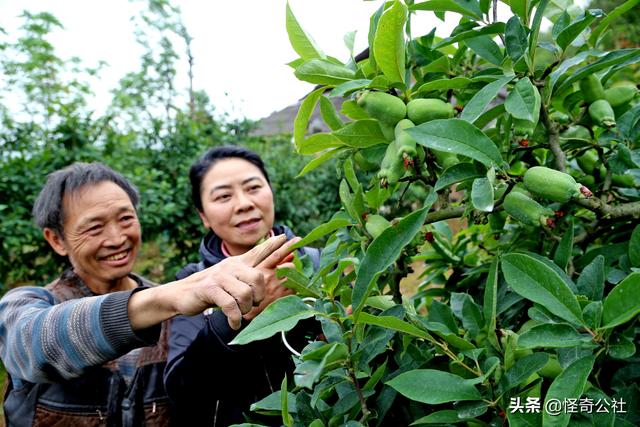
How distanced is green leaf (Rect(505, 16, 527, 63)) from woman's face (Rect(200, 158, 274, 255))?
114 centimetres

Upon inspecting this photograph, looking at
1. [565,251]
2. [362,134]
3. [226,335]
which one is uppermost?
[362,134]

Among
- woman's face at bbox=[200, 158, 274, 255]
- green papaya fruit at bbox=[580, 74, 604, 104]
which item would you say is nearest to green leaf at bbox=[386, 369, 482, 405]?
green papaya fruit at bbox=[580, 74, 604, 104]

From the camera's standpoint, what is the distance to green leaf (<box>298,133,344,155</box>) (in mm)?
751

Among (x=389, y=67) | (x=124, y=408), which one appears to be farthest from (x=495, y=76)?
(x=124, y=408)

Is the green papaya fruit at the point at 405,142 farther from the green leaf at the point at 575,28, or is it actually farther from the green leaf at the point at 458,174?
the green leaf at the point at 575,28

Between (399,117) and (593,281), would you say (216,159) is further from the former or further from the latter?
(593,281)

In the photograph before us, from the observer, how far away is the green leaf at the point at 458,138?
0.58 metres

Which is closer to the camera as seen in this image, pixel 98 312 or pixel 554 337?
pixel 554 337

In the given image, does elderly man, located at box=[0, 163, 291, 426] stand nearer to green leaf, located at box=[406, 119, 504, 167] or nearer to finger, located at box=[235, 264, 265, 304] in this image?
finger, located at box=[235, 264, 265, 304]

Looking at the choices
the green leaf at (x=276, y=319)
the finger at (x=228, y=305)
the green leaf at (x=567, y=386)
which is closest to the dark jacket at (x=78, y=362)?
the finger at (x=228, y=305)

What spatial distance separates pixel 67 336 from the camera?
1.13 meters

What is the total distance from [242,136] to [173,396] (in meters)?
3.94

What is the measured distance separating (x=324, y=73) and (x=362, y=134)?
0.09m

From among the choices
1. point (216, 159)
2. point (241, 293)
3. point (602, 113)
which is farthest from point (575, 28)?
point (216, 159)
